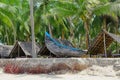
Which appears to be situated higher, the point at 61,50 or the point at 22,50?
the point at 61,50

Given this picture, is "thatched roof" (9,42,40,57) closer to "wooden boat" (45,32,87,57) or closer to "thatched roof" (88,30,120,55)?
"wooden boat" (45,32,87,57)

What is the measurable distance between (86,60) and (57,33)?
2371cm

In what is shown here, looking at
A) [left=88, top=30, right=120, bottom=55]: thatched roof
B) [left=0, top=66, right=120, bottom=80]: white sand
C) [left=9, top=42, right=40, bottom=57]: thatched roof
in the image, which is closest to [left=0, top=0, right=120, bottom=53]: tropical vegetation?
[left=9, top=42, right=40, bottom=57]: thatched roof

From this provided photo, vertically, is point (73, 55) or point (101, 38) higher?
point (101, 38)

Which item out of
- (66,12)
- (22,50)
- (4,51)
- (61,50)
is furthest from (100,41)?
(4,51)

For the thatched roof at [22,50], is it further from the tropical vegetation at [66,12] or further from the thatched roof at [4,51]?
the thatched roof at [4,51]

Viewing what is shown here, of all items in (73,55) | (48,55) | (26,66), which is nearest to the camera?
(26,66)

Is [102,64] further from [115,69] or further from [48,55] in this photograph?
[48,55]

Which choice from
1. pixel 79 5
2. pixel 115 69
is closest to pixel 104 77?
pixel 115 69

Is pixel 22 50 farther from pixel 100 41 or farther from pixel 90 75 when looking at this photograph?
pixel 90 75

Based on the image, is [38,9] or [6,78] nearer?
[6,78]

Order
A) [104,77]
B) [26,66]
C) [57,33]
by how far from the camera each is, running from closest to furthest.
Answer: [104,77] → [26,66] → [57,33]

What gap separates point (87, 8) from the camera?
22.5 metres

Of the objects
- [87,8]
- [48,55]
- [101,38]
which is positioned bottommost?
[48,55]
